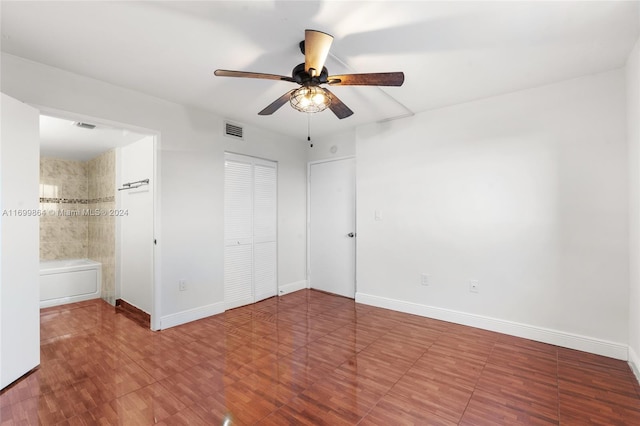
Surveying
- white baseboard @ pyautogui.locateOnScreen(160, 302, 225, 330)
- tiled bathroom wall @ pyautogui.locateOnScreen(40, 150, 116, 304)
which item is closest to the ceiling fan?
white baseboard @ pyautogui.locateOnScreen(160, 302, 225, 330)

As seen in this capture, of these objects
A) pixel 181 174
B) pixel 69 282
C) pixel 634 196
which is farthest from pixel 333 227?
pixel 69 282

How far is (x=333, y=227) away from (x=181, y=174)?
2.33 metres

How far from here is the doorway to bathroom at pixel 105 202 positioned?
11.0 feet

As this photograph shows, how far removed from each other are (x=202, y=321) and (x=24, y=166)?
87.1 inches

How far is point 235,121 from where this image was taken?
3.84 metres

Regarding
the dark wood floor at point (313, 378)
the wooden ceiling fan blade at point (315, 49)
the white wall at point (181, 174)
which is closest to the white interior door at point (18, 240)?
the dark wood floor at point (313, 378)

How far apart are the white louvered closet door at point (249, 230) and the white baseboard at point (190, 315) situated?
0.64 ft

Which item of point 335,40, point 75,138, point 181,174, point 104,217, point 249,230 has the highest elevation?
point 335,40

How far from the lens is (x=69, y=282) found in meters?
4.12

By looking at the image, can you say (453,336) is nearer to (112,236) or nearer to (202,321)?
(202,321)

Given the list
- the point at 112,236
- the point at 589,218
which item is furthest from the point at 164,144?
the point at 589,218

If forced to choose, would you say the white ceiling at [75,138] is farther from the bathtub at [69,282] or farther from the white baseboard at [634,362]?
the white baseboard at [634,362]

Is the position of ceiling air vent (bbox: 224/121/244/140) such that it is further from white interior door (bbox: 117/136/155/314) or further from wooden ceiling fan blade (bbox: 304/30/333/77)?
wooden ceiling fan blade (bbox: 304/30/333/77)

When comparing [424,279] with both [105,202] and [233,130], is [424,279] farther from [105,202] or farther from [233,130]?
[105,202]
